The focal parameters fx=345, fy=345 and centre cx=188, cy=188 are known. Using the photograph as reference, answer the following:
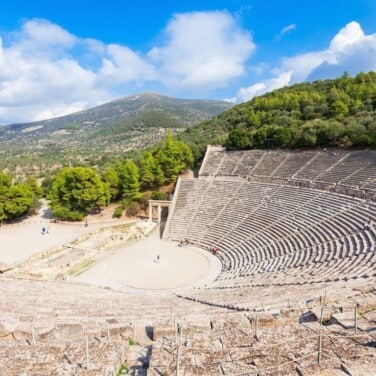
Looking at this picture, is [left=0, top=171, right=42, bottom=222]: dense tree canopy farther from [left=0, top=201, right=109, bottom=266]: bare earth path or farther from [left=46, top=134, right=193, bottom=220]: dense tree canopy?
[left=46, top=134, right=193, bottom=220]: dense tree canopy

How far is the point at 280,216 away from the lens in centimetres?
2717

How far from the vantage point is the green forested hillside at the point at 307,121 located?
36656mm

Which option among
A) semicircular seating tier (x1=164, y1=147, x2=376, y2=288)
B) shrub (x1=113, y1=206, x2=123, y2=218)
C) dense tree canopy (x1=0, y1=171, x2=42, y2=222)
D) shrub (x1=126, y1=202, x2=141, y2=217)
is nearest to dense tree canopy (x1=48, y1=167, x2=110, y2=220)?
shrub (x1=113, y1=206, x2=123, y2=218)

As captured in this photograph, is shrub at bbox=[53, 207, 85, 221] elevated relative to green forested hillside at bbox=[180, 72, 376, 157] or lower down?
lower down

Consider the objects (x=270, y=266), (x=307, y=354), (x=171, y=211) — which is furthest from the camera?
(x=171, y=211)

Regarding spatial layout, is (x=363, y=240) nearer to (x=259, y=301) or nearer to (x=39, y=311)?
(x=259, y=301)

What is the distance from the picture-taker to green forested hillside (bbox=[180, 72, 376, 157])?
120 ft

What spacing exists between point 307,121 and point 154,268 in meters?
31.5

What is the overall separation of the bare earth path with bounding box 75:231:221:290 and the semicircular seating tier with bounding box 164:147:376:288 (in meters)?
1.35

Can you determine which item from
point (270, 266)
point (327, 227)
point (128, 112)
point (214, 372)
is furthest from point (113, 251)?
point (128, 112)

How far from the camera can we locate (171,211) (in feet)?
109

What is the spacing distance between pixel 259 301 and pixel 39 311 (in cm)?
851

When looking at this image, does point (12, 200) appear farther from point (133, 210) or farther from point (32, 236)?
point (133, 210)

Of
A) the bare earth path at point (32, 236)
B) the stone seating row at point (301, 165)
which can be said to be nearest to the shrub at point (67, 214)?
the bare earth path at point (32, 236)
